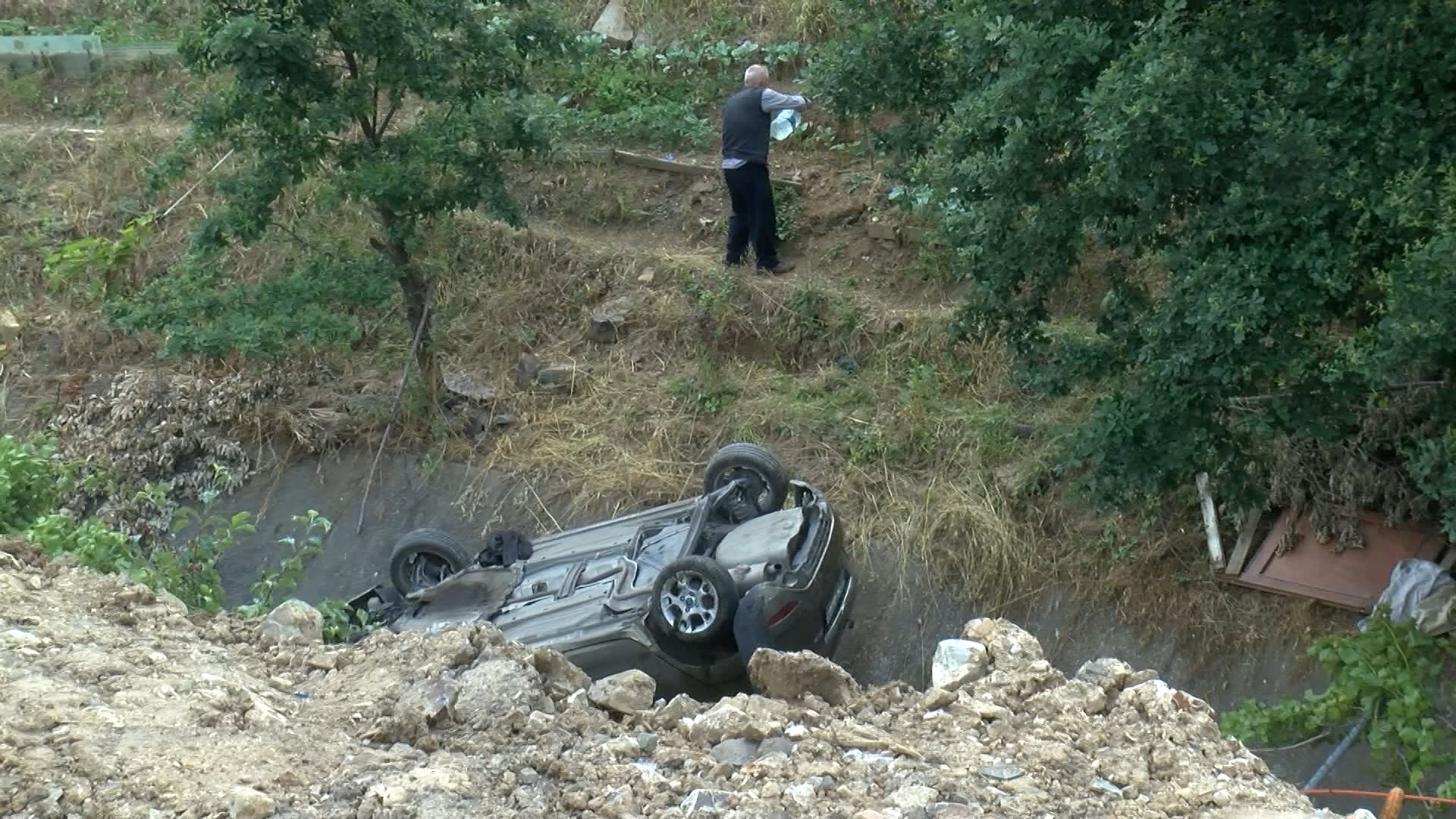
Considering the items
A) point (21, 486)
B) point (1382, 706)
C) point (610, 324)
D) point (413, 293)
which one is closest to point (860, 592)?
point (1382, 706)

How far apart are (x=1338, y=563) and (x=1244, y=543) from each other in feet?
1.91

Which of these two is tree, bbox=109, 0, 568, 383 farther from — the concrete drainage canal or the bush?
the bush

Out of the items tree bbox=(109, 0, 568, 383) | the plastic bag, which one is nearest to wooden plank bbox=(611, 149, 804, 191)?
the plastic bag

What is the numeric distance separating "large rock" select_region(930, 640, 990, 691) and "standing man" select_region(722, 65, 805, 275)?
8.50 metres

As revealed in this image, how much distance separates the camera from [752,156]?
41.1 feet

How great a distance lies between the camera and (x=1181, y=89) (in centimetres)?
646

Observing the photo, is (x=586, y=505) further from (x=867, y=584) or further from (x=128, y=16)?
(x=128, y=16)

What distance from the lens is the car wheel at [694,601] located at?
7898 mm

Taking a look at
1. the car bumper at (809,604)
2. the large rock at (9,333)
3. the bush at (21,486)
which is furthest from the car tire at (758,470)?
the large rock at (9,333)

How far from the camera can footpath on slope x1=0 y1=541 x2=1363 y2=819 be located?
357 centimetres

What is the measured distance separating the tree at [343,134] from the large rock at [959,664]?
23.5ft

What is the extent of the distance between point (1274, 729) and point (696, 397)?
5.91 meters

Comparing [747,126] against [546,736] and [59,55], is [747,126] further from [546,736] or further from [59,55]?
[59,55]

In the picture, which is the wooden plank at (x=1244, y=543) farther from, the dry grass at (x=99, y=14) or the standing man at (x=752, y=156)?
the dry grass at (x=99, y=14)
